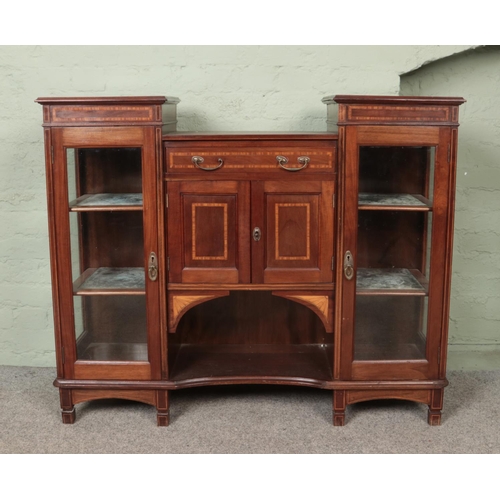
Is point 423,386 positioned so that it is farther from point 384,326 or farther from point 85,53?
point 85,53

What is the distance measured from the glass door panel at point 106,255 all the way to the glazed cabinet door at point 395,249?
95 centimetres

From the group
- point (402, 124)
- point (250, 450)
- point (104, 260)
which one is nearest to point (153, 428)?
point (250, 450)

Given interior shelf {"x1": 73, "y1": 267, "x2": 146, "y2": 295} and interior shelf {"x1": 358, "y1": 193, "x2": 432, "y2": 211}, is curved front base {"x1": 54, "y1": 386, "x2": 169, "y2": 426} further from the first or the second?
interior shelf {"x1": 358, "y1": 193, "x2": 432, "y2": 211}

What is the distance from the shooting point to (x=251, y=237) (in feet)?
10.1

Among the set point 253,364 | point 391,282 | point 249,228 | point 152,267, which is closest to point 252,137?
point 249,228

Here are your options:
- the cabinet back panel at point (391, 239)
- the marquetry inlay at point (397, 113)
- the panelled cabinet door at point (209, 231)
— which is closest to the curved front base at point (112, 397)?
the panelled cabinet door at point (209, 231)

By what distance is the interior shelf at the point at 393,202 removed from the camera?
3.07 metres

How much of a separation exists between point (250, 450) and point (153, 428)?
1.63 feet

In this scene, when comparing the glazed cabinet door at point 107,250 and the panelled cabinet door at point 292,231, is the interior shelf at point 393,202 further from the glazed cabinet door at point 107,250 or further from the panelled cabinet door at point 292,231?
the glazed cabinet door at point 107,250

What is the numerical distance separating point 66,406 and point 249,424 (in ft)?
2.81

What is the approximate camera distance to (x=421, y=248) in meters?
3.21

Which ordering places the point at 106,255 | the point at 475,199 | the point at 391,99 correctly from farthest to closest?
the point at 475,199 → the point at 106,255 → the point at 391,99

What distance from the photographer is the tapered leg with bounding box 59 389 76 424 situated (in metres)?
3.23

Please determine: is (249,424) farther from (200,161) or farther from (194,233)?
(200,161)
